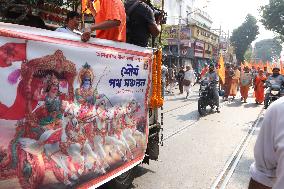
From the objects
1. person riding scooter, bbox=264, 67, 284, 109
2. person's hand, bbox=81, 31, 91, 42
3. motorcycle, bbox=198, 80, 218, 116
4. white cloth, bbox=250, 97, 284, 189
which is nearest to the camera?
white cloth, bbox=250, 97, 284, 189

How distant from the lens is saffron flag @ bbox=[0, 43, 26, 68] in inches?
103

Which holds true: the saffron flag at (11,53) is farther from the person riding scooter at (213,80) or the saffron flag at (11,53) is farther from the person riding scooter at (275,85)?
the person riding scooter at (275,85)

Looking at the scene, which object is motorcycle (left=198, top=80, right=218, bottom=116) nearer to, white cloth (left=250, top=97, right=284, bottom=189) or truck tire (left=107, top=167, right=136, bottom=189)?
truck tire (left=107, top=167, right=136, bottom=189)

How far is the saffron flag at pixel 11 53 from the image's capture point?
261 cm

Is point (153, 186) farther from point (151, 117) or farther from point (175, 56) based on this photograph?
point (175, 56)

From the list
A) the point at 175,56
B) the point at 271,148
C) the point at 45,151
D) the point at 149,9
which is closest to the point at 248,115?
the point at 149,9

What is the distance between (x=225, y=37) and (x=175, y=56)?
4150 centimetres

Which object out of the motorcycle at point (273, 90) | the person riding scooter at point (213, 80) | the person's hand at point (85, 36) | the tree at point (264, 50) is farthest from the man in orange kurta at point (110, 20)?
the tree at point (264, 50)

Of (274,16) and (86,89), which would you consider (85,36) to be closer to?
(86,89)

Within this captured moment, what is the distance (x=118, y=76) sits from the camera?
160 inches

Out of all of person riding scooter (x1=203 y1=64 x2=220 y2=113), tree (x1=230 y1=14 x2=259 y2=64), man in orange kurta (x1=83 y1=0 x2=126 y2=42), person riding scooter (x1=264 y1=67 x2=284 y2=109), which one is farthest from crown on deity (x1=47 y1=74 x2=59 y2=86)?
tree (x1=230 y1=14 x2=259 y2=64)

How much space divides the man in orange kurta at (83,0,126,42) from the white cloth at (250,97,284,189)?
2.37 meters

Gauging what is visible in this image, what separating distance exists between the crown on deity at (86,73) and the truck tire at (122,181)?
1.53 metres

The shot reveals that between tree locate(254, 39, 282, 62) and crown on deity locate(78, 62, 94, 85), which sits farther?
tree locate(254, 39, 282, 62)
